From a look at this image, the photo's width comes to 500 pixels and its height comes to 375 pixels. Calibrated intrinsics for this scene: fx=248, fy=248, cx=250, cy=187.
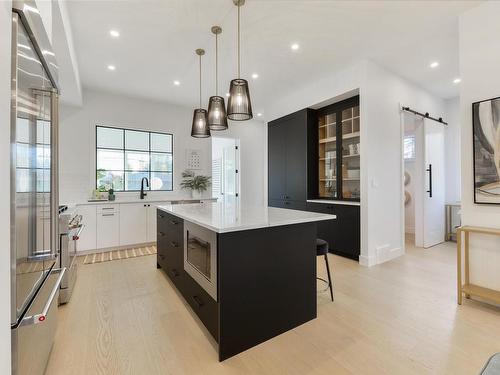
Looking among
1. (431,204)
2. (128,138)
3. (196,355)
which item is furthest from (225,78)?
(431,204)

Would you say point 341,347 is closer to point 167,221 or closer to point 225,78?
point 167,221

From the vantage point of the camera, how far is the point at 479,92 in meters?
2.46

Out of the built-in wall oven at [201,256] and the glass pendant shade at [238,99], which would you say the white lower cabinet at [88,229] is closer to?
the built-in wall oven at [201,256]

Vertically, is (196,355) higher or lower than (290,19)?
lower

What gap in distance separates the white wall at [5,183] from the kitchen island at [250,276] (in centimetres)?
94

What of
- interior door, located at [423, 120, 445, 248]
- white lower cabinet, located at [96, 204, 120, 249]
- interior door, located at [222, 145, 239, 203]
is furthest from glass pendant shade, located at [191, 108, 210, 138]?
interior door, located at [423, 120, 445, 248]

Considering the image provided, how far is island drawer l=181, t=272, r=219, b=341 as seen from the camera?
1746mm

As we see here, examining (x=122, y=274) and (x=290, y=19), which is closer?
(x=290, y=19)

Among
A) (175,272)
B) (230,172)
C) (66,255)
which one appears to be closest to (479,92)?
(175,272)

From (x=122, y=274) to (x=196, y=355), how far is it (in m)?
2.10

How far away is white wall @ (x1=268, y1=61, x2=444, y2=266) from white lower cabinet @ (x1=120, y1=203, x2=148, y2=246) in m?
3.79

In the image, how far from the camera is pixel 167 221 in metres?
3.05

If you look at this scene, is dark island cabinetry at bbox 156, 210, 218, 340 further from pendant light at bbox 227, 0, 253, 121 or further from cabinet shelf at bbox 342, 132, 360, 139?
cabinet shelf at bbox 342, 132, 360, 139

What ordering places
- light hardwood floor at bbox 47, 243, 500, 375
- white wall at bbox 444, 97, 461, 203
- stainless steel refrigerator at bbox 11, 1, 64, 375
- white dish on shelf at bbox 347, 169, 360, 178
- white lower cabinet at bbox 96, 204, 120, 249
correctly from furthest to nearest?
white wall at bbox 444, 97, 461, 203, white lower cabinet at bbox 96, 204, 120, 249, white dish on shelf at bbox 347, 169, 360, 178, light hardwood floor at bbox 47, 243, 500, 375, stainless steel refrigerator at bbox 11, 1, 64, 375
